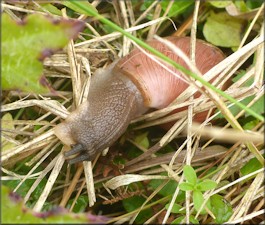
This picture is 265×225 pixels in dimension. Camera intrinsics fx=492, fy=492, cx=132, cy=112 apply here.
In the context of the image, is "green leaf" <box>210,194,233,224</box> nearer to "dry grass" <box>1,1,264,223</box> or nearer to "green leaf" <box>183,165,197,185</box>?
"dry grass" <box>1,1,264,223</box>

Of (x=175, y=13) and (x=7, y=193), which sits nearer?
(x=7, y=193)

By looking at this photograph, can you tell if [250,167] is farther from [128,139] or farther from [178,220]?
[128,139]

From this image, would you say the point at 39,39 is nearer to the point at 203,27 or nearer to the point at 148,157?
the point at 148,157

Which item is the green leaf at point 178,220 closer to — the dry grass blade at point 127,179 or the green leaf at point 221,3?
the dry grass blade at point 127,179

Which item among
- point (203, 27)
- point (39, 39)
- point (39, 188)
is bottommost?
point (39, 188)

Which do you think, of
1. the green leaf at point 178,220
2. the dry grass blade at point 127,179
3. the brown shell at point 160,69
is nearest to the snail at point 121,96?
the brown shell at point 160,69

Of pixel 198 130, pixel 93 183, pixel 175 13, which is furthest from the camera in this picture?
pixel 175 13

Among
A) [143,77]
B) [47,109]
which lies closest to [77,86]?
[47,109]
